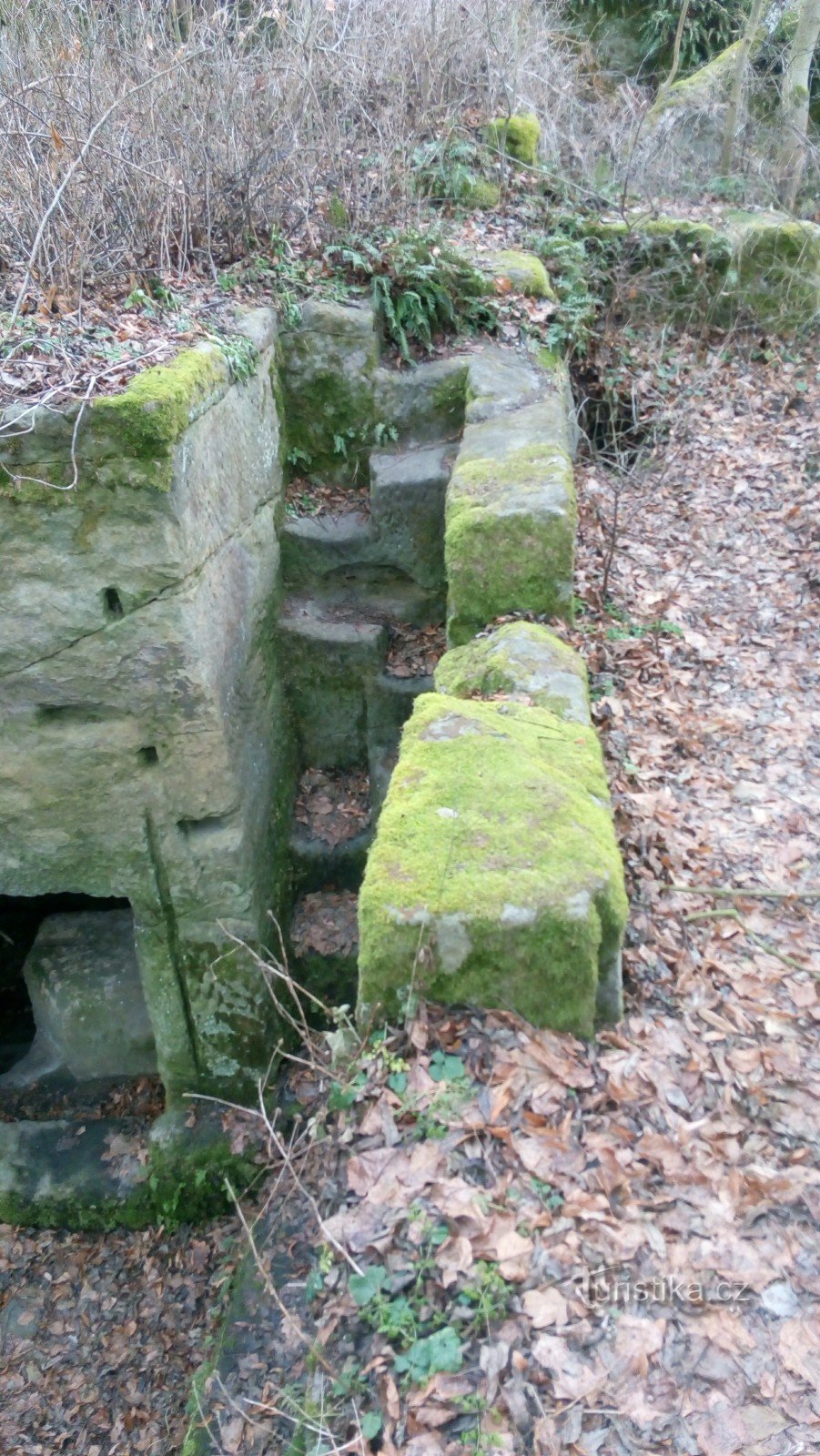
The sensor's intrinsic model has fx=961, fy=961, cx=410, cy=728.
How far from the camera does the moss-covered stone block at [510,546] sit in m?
4.55

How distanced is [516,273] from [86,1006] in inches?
224

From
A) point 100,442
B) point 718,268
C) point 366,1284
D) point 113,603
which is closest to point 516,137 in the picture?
point 718,268

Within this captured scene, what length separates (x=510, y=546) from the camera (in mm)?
4570

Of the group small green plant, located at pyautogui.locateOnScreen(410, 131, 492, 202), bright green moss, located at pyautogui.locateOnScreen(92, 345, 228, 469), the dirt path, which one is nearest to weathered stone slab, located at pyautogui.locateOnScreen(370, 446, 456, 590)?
bright green moss, located at pyautogui.locateOnScreen(92, 345, 228, 469)

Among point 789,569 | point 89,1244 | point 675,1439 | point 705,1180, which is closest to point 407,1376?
point 675,1439

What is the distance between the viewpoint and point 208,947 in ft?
17.3

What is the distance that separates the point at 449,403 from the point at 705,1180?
4.91m

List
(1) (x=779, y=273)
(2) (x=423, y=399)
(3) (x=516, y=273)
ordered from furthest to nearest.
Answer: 1. (1) (x=779, y=273)
2. (3) (x=516, y=273)
3. (2) (x=423, y=399)

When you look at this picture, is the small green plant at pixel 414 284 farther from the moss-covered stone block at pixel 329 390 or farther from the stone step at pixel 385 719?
the stone step at pixel 385 719

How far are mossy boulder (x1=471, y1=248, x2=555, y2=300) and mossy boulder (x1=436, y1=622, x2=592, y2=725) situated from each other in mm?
3459

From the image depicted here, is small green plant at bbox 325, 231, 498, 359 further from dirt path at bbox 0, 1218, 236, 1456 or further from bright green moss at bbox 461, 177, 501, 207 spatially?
dirt path at bbox 0, 1218, 236, 1456

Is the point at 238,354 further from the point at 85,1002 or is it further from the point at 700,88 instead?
the point at 700,88

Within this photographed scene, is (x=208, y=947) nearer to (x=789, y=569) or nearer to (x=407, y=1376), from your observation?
(x=407, y=1376)

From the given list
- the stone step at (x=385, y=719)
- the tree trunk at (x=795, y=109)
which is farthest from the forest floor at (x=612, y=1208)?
Answer: the tree trunk at (x=795, y=109)
